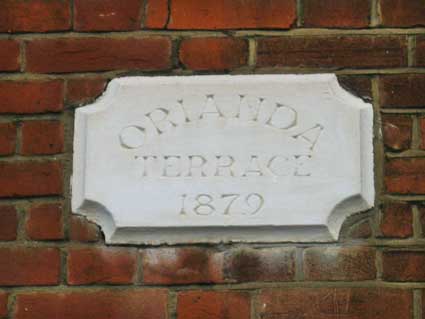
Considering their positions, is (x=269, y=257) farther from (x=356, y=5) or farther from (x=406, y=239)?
(x=356, y=5)

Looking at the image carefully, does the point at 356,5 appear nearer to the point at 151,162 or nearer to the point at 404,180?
the point at 404,180

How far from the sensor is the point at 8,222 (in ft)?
6.24

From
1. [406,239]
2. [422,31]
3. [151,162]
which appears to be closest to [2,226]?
[151,162]

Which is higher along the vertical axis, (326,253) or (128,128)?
(128,128)

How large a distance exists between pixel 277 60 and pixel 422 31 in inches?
12.1

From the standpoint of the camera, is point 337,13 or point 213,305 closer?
point 213,305

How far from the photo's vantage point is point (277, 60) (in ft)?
6.32

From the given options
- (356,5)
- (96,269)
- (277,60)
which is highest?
(356,5)

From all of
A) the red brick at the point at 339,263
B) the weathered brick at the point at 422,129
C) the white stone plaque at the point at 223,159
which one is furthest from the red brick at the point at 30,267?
the weathered brick at the point at 422,129

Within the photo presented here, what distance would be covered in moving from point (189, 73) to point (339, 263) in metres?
0.50

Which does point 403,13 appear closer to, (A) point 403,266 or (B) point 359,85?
(B) point 359,85

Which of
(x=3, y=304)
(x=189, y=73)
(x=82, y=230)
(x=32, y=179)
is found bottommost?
(x=3, y=304)

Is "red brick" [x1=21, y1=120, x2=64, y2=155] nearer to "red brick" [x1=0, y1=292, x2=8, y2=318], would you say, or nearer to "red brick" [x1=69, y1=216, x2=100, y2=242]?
"red brick" [x1=69, y1=216, x2=100, y2=242]

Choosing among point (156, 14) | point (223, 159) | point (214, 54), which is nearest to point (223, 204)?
point (223, 159)
